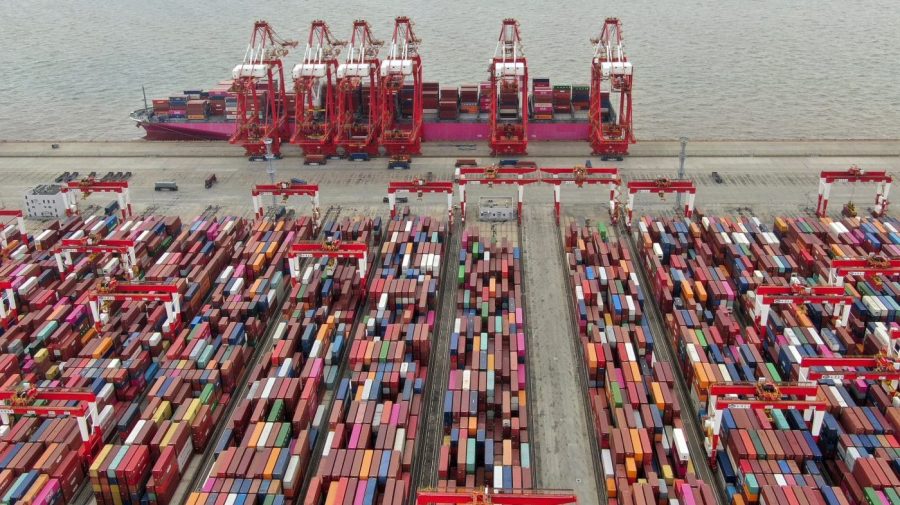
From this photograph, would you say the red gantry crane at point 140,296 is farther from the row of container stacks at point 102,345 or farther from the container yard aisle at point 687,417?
the container yard aisle at point 687,417

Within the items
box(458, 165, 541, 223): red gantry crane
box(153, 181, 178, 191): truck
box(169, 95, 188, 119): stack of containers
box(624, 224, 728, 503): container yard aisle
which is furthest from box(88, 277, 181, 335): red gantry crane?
box(169, 95, 188, 119): stack of containers

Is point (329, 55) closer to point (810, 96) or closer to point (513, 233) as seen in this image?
point (513, 233)

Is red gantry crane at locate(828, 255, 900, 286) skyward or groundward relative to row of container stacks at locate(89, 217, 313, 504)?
skyward

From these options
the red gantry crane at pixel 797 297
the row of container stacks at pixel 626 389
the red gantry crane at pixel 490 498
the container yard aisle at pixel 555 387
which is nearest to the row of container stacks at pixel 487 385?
the container yard aisle at pixel 555 387

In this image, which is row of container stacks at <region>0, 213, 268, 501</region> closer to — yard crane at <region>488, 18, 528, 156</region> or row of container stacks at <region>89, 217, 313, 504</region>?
row of container stacks at <region>89, 217, 313, 504</region>

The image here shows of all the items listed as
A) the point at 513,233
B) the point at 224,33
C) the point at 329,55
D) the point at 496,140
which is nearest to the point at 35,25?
the point at 224,33

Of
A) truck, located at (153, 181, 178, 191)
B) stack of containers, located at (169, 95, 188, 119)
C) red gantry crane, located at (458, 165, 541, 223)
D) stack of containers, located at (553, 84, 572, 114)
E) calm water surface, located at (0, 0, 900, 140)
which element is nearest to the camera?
red gantry crane, located at (458, 165, 541, 223)
